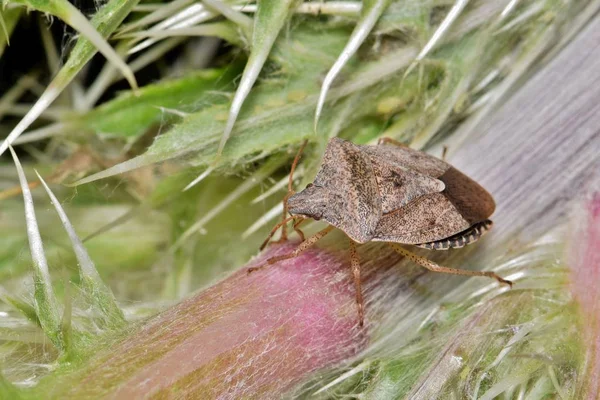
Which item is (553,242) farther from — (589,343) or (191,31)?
(191,31)

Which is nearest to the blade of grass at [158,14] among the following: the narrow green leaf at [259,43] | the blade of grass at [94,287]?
the narrow green leaf at [259,43]

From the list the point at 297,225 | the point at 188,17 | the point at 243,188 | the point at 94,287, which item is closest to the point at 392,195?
the point at 297,225

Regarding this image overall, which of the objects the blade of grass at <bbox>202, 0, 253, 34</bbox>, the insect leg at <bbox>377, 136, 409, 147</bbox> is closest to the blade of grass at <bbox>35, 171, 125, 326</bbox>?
the blade of grass at <bbox>202, 0, 253, 34</bbox>

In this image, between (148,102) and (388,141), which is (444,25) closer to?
(388,141)

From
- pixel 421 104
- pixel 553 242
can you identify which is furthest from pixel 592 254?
pixel 421 104

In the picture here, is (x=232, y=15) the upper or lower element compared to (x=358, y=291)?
upper
